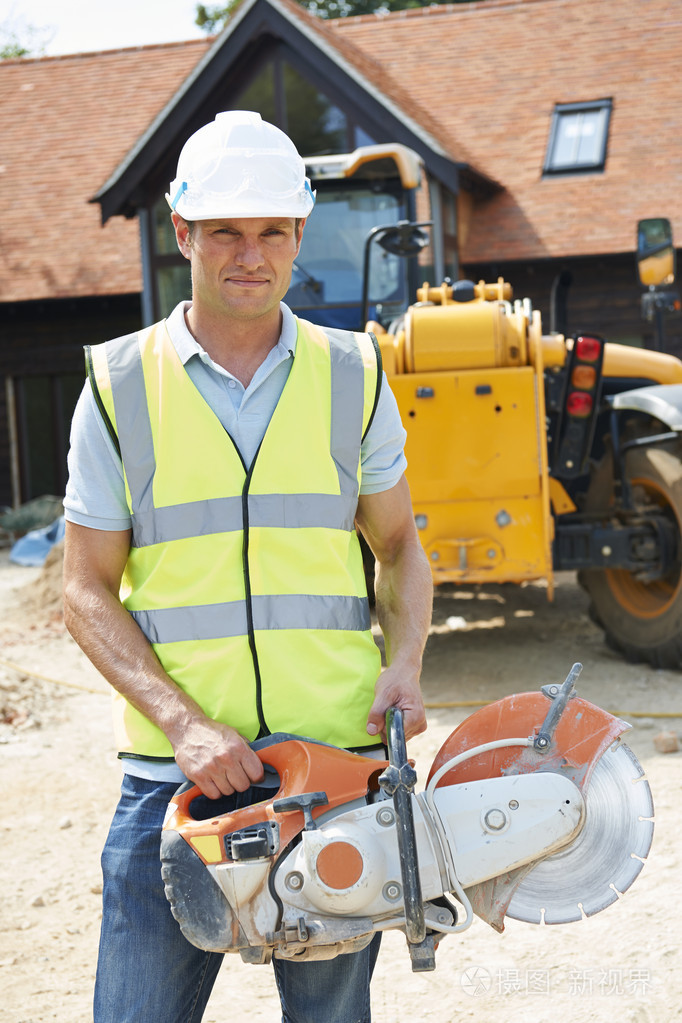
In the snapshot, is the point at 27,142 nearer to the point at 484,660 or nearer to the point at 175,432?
the point at 484,660

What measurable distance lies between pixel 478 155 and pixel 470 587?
763 centimetres

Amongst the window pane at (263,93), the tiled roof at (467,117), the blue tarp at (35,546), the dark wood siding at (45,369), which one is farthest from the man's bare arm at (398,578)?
the dark wood siding at (45,369)

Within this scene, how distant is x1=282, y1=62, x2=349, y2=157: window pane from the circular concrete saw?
1192cm

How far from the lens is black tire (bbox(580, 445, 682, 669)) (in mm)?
5820

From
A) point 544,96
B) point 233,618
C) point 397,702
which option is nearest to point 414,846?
point 397,702

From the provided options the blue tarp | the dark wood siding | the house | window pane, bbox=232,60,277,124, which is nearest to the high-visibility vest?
the blue tarp

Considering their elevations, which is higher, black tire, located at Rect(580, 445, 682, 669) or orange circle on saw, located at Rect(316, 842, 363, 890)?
orange circle on saw, located at Rect(316, 842, 363, 890)

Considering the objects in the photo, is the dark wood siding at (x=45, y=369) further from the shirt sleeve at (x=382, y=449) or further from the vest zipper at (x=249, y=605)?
the vest zipper at (x=249, y=605)

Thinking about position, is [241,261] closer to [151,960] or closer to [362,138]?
[151,960]

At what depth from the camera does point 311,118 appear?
13.0 meters

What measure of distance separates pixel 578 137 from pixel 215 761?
44.7 ft

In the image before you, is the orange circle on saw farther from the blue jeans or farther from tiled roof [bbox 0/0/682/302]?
tiled roof [bbox 0/0/682/302]

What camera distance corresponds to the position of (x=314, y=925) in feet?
5.80

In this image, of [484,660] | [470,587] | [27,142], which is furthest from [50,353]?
[484,660]
